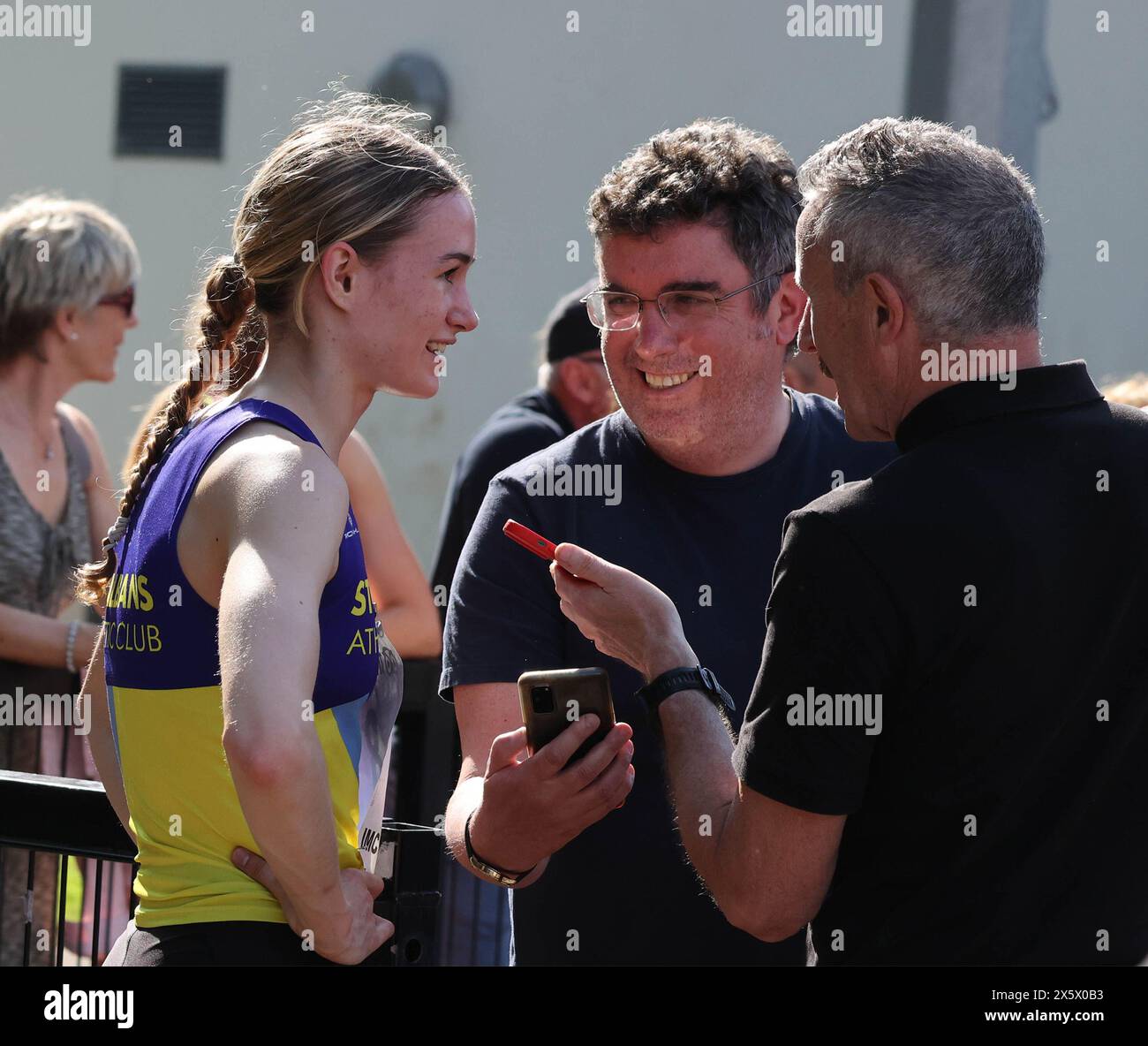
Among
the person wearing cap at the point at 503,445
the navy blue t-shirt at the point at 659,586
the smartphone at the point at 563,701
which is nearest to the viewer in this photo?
the smartphone at the point at 563,701

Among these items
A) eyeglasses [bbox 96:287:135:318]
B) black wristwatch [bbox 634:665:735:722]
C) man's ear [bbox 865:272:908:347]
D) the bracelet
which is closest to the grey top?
the bracelet

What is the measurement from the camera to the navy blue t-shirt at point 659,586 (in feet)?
7.58

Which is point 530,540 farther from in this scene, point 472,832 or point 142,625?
point 142,625

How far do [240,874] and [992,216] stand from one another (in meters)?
1.26

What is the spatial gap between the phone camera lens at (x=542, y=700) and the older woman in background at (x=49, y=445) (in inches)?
86.1

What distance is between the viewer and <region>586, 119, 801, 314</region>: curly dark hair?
2494 millimetres

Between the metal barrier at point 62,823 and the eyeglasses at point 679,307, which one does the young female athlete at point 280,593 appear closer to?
the metal barrier at point 62,823

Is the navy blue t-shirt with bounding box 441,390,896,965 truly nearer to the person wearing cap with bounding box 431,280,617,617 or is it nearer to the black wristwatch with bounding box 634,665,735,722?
the black wristwatch with bounding box 634,665,735,722

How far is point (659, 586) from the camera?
94.7 inches

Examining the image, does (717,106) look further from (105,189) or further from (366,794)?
(366,794)

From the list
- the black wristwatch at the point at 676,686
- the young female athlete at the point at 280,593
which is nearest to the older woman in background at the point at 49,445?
the young female athlete at the point at 280,593

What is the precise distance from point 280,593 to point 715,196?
46.1 inches

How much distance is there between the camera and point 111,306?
4207 mm

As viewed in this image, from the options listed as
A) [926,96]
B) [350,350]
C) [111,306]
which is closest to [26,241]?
[111,306]
